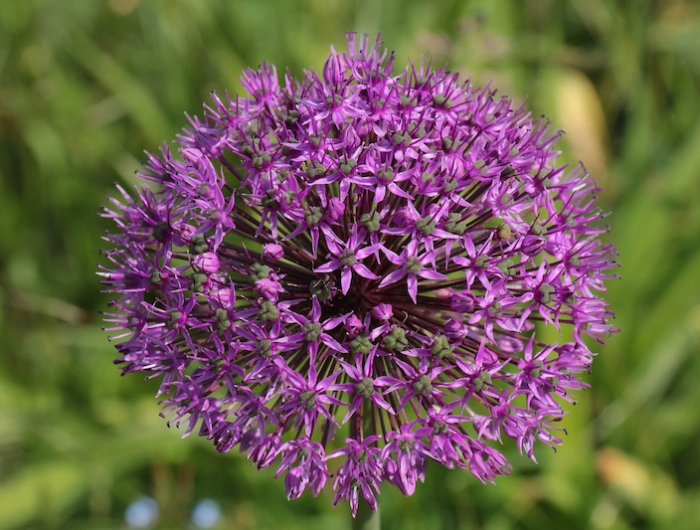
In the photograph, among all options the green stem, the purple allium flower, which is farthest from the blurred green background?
the purple allium flower

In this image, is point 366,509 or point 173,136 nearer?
point 366,509

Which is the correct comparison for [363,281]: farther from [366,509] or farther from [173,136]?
[173,136]

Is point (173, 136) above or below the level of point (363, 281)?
above

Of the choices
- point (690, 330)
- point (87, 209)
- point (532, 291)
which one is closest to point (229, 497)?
point (87, 209)

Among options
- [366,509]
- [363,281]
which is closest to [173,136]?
[363,281]

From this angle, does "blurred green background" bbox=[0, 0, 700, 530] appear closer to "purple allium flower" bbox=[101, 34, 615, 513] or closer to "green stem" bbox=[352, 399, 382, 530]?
"green stem" bbox=[352, 399, 382, 530]

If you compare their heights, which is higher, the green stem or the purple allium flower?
the purple allium flower

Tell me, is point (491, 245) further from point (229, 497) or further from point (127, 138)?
point (127, 138)
